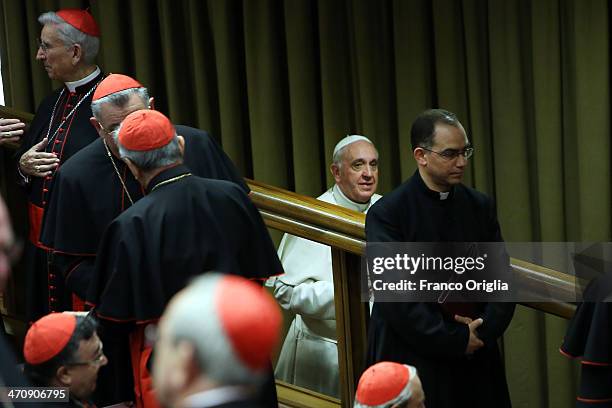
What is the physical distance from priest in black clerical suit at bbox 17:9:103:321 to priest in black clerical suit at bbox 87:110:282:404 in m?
1.46

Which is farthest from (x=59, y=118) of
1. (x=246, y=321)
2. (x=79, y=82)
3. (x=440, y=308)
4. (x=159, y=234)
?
(x=246, y=321)

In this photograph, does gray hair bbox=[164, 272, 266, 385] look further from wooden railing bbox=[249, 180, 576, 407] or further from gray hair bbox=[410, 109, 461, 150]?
wooden railing bbox=[249, 180, 576, 407]

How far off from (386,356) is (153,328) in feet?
3.03

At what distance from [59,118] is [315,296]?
1459 millimetres

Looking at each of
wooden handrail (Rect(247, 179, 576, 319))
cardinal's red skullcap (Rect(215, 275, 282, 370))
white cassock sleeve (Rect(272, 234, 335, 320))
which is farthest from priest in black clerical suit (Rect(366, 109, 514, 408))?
cardinal's red skullcap (Rect(215, 275, 282, 370))

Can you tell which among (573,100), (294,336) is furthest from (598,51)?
(294,336)

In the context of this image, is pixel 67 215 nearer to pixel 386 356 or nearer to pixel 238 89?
pixel 386 356

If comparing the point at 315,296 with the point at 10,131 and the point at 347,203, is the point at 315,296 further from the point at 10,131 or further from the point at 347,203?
the point at 10,131

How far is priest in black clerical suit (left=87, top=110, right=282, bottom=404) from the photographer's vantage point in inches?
161

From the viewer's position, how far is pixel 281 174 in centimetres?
668

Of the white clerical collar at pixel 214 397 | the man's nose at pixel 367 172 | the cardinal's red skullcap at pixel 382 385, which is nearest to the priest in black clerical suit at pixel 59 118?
the man's nose at pixel 367 172

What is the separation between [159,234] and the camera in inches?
161

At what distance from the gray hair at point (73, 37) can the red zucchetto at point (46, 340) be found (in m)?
2.18

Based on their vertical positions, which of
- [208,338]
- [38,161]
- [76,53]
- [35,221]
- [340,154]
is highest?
[76,53]
